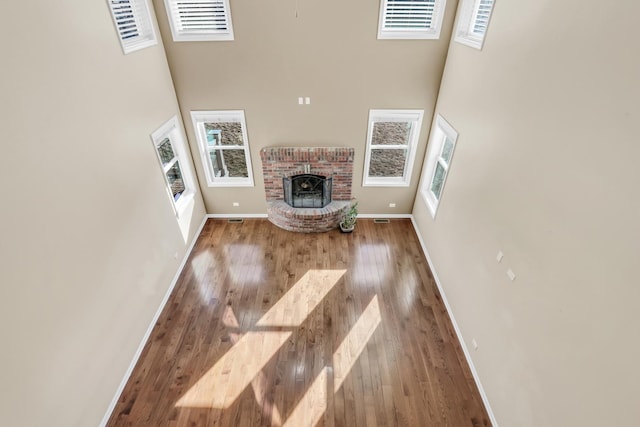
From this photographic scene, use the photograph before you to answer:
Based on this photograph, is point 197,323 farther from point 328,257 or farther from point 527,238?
point 527,238

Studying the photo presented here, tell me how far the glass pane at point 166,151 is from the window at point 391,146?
127 inches

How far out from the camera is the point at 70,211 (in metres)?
2.69

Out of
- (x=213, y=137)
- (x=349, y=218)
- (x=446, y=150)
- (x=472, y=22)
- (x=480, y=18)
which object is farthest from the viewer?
(x=349, y=218)

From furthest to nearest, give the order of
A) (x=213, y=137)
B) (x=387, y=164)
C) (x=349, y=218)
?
(x=387, y=164)
(x=349, y=218)
(x=213, y=137)

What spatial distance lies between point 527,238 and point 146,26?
5049 mm

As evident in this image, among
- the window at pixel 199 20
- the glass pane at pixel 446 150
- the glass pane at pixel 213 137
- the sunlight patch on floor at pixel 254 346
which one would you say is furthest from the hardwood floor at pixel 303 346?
the window at pixel 199 20

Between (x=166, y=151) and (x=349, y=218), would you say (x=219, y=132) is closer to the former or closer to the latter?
(x=166, y=151)

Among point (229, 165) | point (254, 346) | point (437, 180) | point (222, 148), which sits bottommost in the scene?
point (254, 346)

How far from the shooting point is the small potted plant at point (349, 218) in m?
A: 5.68

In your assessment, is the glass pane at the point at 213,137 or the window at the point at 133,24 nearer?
the window at the point at 133,24

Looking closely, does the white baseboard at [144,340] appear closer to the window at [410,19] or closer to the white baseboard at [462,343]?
the white baseboard at [462,343]

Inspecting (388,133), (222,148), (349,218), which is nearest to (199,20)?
(222,148)

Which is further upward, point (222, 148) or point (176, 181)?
point (222, 148)

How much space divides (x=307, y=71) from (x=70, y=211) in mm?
3508
